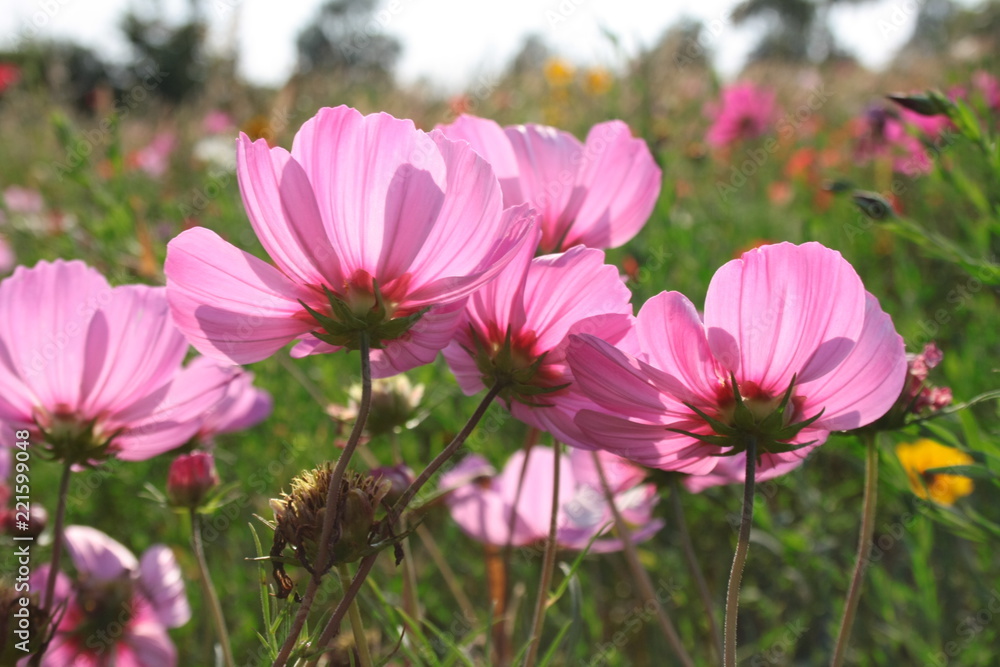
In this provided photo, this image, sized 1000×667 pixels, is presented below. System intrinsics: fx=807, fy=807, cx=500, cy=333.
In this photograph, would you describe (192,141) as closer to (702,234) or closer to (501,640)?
(702,234)

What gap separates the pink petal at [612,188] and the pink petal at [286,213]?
228mm

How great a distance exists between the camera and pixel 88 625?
755 millimetres

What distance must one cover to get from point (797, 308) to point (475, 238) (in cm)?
16

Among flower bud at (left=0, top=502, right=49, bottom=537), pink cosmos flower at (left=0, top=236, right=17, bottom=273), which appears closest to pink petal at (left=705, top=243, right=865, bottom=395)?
flower bud at (left=0, top=502, right=49, bottom=537)

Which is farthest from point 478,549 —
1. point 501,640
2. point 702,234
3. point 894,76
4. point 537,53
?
point 894,76

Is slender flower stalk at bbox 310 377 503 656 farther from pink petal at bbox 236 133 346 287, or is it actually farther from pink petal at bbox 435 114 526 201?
pink petal at bbox 435 114 526 201

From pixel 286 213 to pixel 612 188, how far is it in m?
0.27

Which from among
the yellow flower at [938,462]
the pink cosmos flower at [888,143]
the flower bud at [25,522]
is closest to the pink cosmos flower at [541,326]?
the flower bud at [25,522]

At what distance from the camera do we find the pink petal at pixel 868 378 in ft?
1.26

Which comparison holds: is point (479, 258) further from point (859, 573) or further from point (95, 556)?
point (95, 556)

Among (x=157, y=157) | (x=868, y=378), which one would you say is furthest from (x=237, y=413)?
(x=157, y=157)

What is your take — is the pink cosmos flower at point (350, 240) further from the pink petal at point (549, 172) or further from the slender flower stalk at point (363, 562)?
the pink petal at point (549, 172)

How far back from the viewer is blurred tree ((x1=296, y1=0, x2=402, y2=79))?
2547 millimetres

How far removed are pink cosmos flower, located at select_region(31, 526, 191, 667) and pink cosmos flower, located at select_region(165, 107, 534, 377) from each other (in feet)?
1.54
